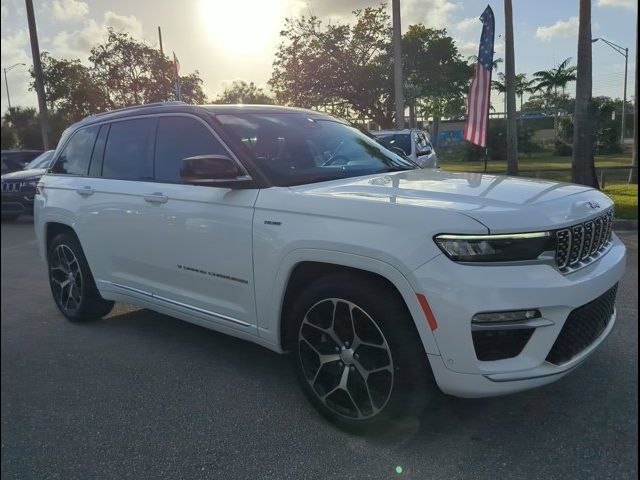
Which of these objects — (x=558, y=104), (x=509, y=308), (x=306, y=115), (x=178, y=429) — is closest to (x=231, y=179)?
(x=306, y=115)

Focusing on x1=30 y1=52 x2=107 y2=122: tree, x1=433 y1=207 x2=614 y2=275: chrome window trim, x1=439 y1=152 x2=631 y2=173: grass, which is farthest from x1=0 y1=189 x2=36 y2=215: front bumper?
x1=433 y1=207 x2=614 y2=275: chrome window trim

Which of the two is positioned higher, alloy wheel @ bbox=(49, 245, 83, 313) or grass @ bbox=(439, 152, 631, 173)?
grass @ bbox=(439, 152, 631, 173)

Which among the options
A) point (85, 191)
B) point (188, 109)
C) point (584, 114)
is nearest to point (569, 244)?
point (584, 114)

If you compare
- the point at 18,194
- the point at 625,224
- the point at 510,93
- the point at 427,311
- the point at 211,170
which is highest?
the point at 510,93

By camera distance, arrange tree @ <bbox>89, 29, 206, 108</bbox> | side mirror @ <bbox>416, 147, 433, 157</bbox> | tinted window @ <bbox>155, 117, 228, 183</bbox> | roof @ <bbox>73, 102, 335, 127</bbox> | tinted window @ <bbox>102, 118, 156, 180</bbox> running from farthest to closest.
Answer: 1. side mirror @ <bbox>416, 147, 433, 157</bbox>
2. tinted window @ <bbox>102, 118, 156, 180</bbox>
3. roof @ <bbox>73, 102, 335, 127</bbox>
4. tinted window @ <bbox>155, 117, 228, 183</bbox>
5. tree @ <bbox>89, 29, 206, 108</bbox>

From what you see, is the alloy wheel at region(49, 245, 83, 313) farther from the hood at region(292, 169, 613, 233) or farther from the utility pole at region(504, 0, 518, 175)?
the utility pole at region(504, 0, 518, 175)

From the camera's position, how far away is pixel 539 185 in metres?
2.83

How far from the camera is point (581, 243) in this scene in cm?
245

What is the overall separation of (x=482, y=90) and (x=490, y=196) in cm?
63

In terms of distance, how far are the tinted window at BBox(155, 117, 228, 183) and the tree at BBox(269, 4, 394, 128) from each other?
0.78 metres

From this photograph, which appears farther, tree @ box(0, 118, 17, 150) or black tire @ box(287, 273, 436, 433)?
tree @ box(0, 118, 17, 150)

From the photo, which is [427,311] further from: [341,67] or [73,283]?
[73,283]

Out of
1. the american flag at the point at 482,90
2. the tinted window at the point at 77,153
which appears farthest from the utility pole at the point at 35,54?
the american flag at the point at 482,90

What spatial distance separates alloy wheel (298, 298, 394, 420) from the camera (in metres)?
2.56
